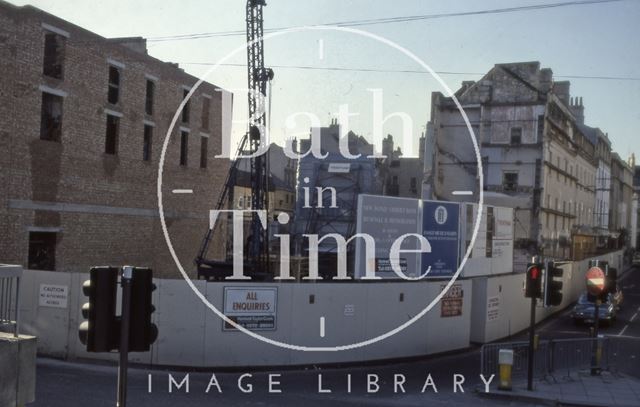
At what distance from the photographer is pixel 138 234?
35375 millimetres

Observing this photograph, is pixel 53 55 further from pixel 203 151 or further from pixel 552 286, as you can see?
pixel 552 286

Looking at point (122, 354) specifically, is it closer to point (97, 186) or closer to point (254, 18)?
point (97, 186)

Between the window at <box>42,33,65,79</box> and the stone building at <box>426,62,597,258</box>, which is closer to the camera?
the window at <box>42,33,65,79</box>

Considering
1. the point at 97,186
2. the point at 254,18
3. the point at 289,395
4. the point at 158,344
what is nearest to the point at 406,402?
the point at 289,395

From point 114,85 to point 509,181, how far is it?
27090 mm

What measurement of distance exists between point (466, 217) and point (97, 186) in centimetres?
1719

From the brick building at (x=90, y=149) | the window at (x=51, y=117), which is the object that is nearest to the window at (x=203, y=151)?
the brick building at (x=90, y=149)

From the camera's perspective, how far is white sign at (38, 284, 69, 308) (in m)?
19.4

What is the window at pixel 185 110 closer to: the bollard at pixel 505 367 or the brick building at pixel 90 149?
the brick building at pixel 90 149

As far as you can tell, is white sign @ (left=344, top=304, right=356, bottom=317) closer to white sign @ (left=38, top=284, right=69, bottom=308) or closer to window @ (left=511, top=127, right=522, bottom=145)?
white sign @ (left=38, top=284, right=69, bottom=308)

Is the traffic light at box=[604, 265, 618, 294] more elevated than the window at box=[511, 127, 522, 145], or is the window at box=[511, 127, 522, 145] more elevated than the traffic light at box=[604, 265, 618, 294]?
the window at box=[511, 127, 522, 145]

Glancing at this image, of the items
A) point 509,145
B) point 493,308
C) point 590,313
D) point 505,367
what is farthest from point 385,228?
point 509,145

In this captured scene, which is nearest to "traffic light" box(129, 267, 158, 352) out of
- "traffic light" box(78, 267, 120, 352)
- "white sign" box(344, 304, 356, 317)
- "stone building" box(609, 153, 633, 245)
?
"traffic light" box(78, 267, 120, 352)

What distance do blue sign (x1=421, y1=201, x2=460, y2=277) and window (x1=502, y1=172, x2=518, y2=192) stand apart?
22.7 meters
